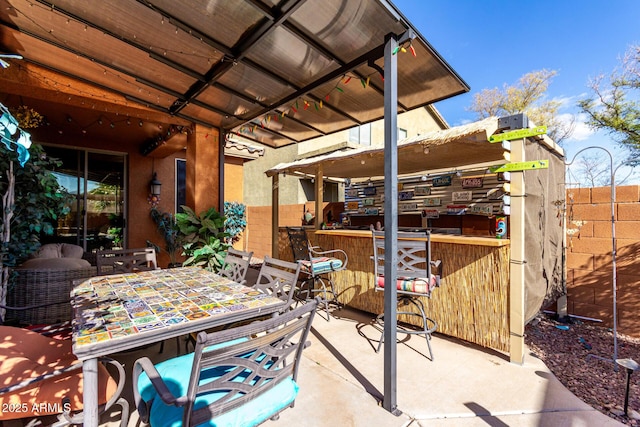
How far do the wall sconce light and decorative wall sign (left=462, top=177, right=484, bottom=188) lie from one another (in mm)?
6016

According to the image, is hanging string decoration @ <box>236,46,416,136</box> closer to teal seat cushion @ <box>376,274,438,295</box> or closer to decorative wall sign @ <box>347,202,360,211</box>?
teal seat cushion @ <box>376,274,438,295</box>

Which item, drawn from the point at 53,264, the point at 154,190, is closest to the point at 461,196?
the point at 53,264

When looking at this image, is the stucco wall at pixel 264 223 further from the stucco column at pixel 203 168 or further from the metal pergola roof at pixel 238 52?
the metal pergola roof at pixel 238 52

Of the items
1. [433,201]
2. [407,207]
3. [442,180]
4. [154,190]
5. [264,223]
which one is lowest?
[264,223]

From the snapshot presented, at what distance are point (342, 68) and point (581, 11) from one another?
27.8ft

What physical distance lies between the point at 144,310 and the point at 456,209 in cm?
504

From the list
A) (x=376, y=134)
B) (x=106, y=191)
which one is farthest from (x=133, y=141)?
(x=376, y=134)

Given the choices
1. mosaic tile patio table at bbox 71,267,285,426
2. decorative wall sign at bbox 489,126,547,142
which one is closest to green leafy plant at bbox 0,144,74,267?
mosaic tile patio table at bbox 71,267,285,426

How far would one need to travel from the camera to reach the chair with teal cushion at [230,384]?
1.07 metres

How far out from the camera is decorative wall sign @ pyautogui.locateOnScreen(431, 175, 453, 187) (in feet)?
17.9

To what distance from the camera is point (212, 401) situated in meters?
1.28

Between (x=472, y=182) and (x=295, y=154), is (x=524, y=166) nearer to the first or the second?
(x=472, y=182)

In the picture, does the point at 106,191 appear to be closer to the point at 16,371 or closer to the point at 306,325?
the point at 16,371

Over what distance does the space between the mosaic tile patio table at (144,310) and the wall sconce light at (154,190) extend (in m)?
4.00
